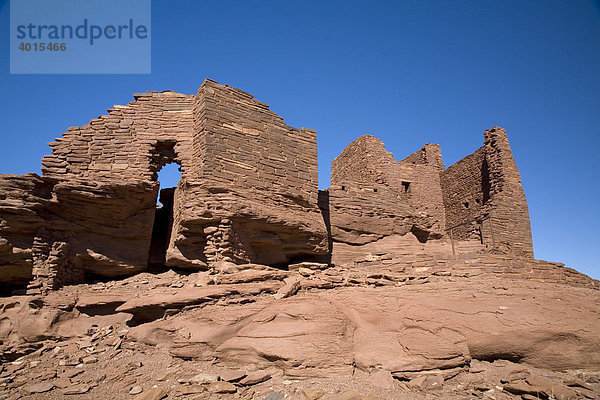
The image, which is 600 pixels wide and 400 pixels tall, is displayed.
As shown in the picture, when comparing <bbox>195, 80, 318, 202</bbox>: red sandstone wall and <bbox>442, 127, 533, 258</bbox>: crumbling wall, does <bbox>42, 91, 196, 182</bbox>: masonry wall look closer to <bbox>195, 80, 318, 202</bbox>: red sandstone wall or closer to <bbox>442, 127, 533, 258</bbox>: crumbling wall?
<bbox>195, 80, 318, 202</bbox>: red sandstone wall

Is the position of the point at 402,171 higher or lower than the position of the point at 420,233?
higher

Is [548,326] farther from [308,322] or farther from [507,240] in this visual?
[507,240]

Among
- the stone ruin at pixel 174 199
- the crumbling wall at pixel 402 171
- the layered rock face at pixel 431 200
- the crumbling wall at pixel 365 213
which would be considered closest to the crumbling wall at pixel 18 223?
the stone ruin at pixel 174 199

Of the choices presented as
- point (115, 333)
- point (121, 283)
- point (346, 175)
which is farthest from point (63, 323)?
point (346, 175)

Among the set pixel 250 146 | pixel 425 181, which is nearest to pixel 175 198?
pixel 250 146

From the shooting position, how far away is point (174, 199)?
32.8ft

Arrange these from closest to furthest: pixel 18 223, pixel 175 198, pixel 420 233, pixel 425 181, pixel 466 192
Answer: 1. pixel 18 223
2. pixel 175 198
3. pixel 420 233
4. pixel 466 192
5. pixel 425 181

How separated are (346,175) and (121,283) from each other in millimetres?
11897

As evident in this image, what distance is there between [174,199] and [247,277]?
3529mm

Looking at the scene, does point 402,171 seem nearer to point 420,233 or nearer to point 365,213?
point 420,233

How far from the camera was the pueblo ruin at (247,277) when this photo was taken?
5805 mm

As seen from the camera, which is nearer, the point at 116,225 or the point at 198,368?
the point at 198,368

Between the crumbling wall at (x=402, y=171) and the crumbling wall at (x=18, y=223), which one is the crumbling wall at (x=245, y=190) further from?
the crumbling wall at (x=402, y=171)

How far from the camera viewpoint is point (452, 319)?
641 centimetres
